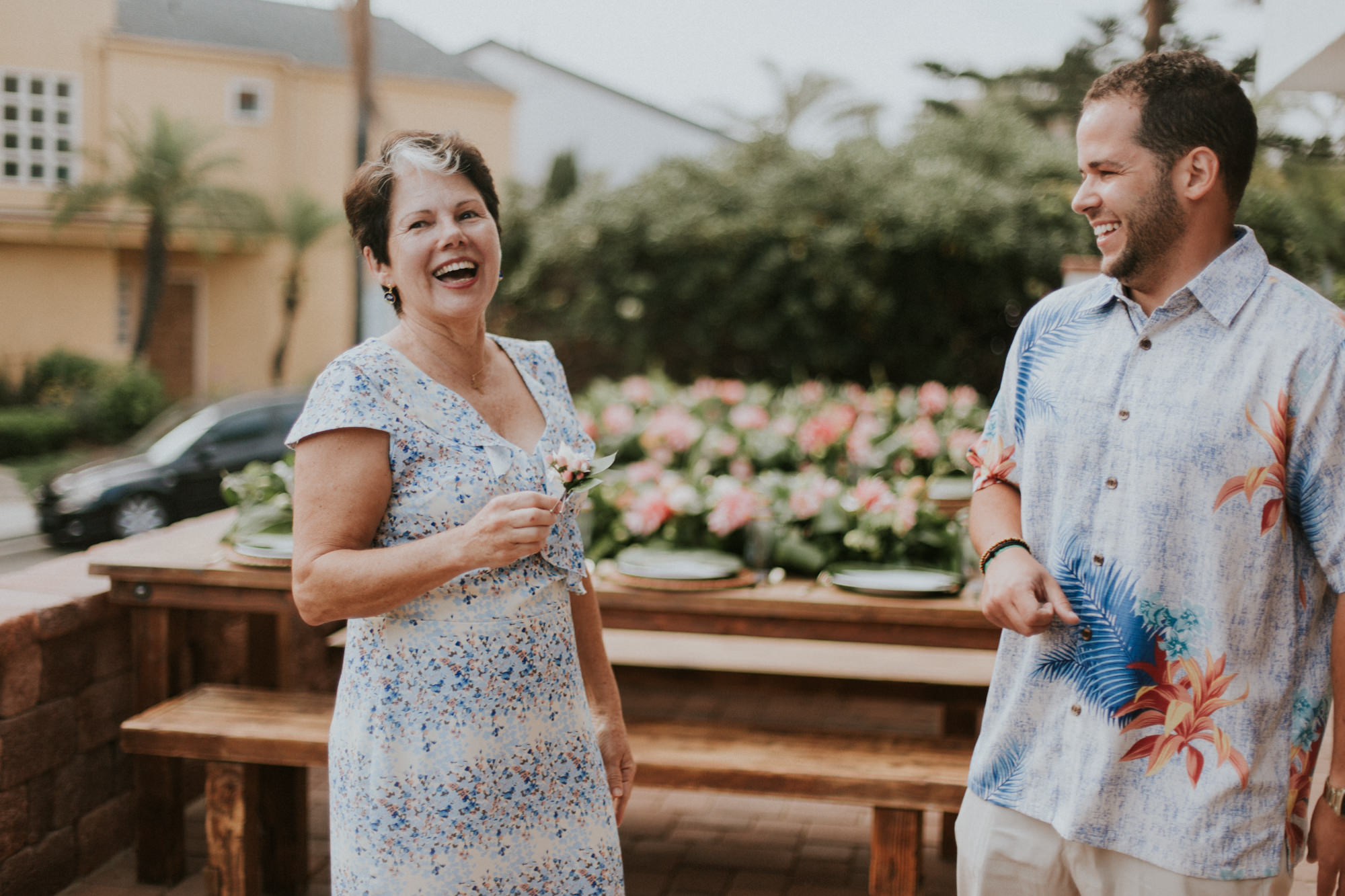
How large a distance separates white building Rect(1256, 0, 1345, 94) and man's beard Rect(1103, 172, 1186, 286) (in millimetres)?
3951

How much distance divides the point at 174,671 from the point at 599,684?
2012mm

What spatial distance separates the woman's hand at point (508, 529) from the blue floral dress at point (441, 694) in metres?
0.14

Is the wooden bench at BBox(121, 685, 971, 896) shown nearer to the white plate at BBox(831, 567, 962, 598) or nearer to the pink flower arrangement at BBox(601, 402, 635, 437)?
the white plate at BBox(831, 567, 962, 598)

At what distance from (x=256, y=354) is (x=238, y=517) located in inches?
879

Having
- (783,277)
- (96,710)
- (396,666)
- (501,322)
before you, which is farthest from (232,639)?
(501,322)

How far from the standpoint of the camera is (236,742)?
295 centimetres

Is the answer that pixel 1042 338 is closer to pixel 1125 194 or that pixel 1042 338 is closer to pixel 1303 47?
pixel 1125 194

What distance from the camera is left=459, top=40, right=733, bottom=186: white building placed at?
25.7 meters

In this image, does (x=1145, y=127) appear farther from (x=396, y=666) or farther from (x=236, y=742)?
(x=236, y=742)

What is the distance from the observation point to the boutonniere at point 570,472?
169cm

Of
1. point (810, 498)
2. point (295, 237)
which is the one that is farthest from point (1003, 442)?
point (295, 237)

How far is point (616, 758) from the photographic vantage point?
2.06 m

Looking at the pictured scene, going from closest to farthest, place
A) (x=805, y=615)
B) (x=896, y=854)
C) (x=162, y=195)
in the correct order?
(x=896, y=854), (x=805, y=615), (x=162, y=195)

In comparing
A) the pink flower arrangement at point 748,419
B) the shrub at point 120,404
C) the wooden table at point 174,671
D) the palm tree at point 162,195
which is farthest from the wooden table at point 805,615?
the palm tree at point 162,195
